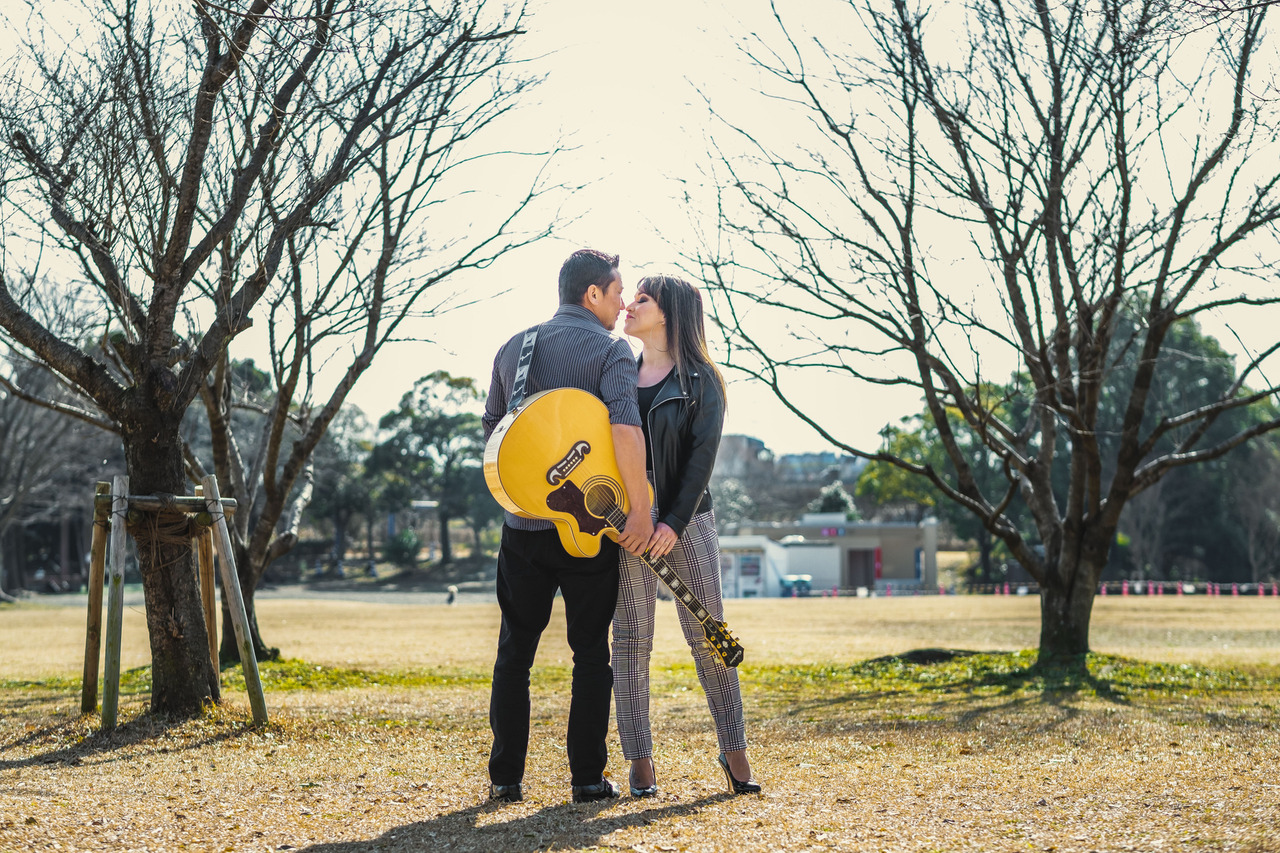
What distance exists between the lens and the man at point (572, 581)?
12.9 feet

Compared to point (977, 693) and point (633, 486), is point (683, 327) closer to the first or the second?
point (633, 486)

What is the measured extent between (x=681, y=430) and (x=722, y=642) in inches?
30.6

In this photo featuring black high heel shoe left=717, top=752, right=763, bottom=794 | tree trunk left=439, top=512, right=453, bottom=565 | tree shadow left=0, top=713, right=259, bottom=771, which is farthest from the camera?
tree trunk left=439, top=512, right=453, bottom=565

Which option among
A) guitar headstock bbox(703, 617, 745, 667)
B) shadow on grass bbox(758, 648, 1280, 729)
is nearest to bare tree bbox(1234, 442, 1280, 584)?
shadow on grass bbox(758, 648, 1280, 729)

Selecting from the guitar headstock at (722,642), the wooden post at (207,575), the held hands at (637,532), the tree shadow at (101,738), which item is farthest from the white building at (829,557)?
the held hands at (637,532)

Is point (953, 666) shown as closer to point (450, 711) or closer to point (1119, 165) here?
point (1119, 165)

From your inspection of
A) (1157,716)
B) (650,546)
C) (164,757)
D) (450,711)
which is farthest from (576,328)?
(1157,716)

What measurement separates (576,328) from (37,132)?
4.98m

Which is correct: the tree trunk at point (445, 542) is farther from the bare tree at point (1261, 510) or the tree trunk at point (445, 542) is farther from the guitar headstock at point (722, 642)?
the guitar headstock at point (722, 642)

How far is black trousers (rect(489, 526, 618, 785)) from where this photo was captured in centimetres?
397

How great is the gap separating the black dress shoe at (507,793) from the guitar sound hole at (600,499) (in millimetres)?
1072

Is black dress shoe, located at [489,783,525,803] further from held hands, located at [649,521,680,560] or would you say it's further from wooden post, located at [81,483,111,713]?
wooden post, located at [81,483,111,713]

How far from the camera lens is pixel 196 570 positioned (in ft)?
21.8

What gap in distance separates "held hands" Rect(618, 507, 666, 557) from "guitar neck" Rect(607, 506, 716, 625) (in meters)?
0.04
